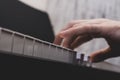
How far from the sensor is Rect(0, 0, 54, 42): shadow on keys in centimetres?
89

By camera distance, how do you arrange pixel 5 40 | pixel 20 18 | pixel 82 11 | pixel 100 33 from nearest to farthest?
pixel 5 40, pixel 100 33, pixel 20 18, pixel 82 11

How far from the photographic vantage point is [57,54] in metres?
0.30

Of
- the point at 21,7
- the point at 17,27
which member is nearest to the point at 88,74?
the point at 17,27

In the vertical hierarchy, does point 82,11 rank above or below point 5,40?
above

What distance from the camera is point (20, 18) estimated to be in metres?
0.99

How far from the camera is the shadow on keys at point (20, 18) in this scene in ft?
2.91

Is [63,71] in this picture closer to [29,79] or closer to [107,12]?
[29,79]

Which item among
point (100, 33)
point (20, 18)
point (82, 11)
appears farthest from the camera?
point (82, 11)

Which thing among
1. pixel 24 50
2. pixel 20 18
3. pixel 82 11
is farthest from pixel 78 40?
pixel 82 11

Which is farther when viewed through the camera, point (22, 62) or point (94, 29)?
point (94, 29)

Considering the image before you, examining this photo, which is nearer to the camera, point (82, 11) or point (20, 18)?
point (20, 18)

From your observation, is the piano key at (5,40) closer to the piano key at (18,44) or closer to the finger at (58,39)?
the piano key at (18,44)

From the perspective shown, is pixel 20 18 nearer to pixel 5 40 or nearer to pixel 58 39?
pixel 58 39

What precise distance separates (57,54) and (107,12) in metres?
1.29
